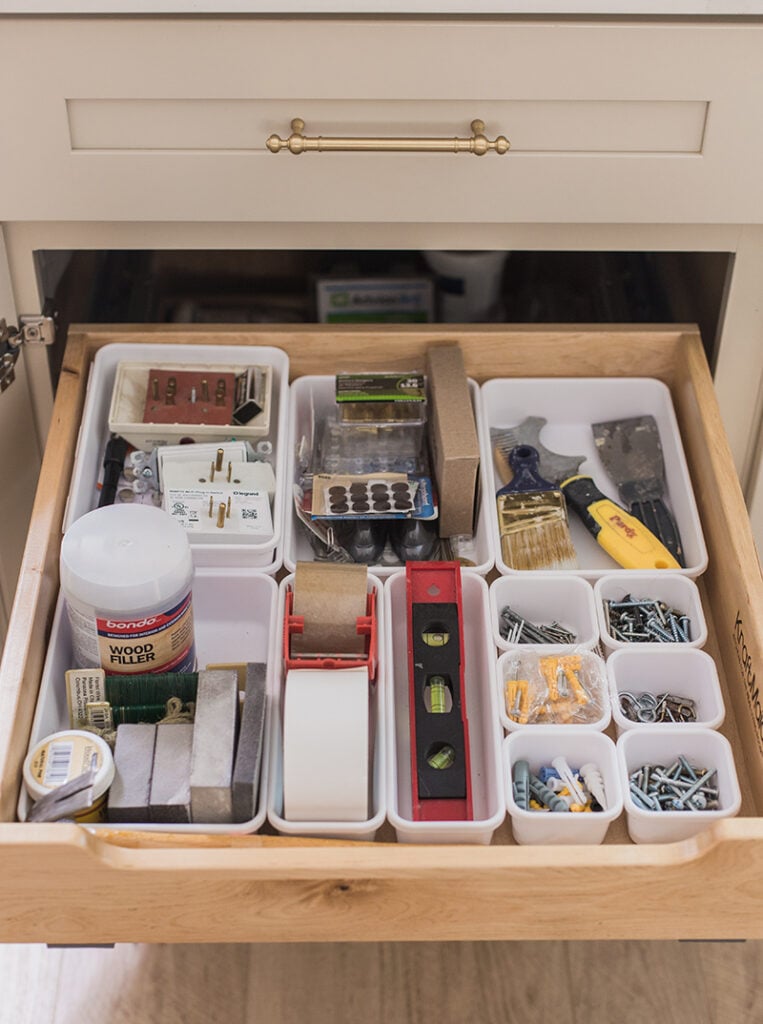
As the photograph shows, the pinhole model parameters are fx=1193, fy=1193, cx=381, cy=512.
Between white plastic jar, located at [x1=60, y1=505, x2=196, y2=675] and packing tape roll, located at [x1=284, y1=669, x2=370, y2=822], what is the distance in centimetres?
12

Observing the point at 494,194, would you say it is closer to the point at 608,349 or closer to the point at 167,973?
the point at 608,349

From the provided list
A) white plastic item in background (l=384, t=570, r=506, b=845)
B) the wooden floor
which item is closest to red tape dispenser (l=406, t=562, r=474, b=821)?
white plastic item in background (l=384, t=570, r=506, b=845)

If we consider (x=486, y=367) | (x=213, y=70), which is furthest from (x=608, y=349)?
(x=213, y=70)

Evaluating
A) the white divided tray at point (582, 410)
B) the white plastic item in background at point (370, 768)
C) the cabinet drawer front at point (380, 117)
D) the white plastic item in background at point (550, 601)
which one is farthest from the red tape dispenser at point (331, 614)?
the cabinet drawer front at point (380, 117)

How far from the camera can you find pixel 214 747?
2.94 ft

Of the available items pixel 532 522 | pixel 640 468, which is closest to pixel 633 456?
pixel 640 468

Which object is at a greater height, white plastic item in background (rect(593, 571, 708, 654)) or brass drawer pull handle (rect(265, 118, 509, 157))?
brass drawer pull handle (rect(265, 118, 509, 157))

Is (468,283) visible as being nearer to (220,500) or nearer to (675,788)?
(220,500)

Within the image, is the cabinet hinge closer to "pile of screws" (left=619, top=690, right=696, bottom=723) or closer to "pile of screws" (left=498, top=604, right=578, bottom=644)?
"pile of screws" (left=498, top=604, right=578, bottom=644)

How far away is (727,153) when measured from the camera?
1.09 m

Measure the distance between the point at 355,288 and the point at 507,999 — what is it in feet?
2.61

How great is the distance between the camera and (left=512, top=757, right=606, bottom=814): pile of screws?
0.92m

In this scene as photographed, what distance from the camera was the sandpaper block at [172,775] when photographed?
0.88m

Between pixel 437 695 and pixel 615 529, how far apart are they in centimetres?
28
